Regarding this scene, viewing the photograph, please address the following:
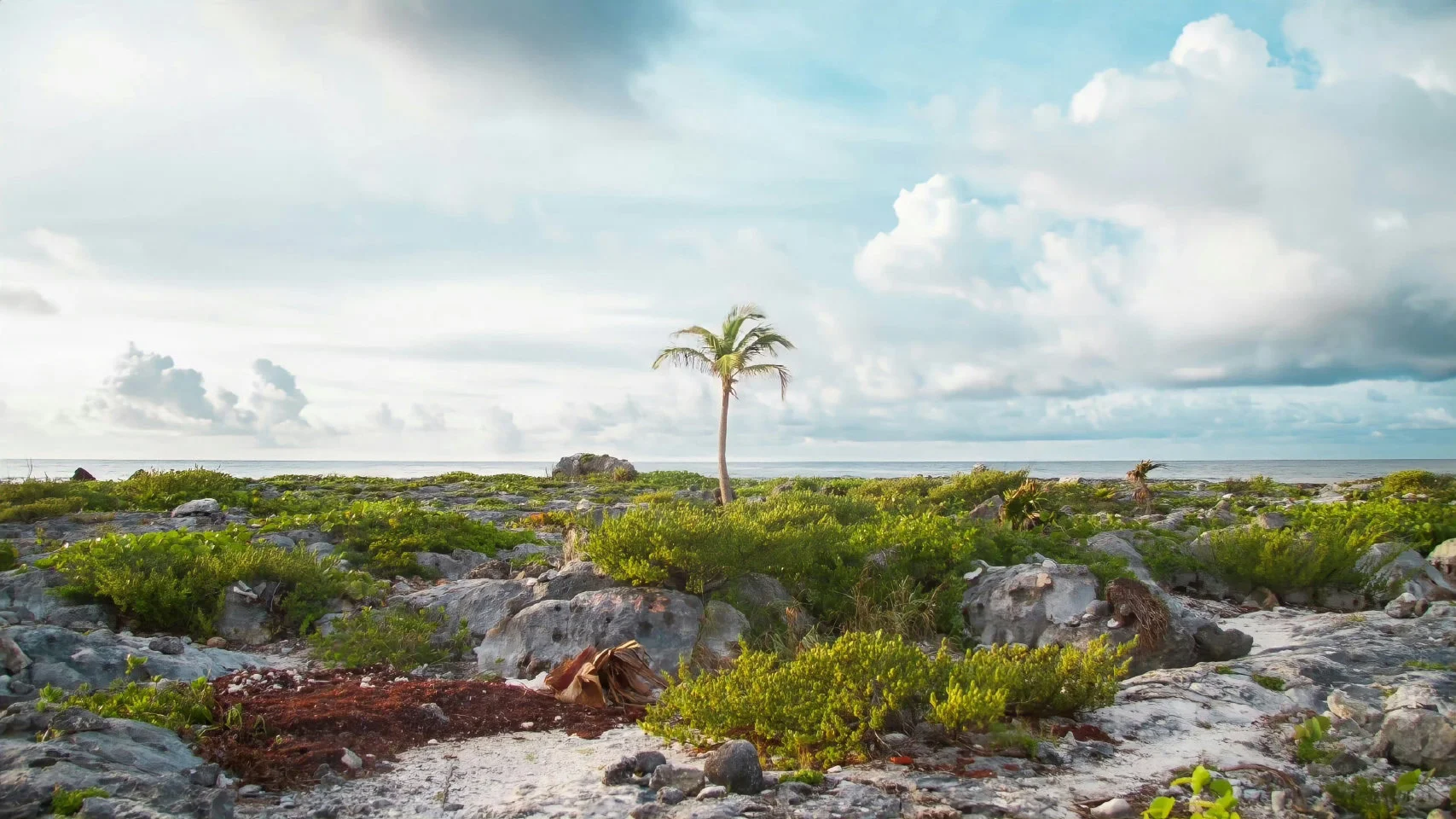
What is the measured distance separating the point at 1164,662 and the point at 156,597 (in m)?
11.3

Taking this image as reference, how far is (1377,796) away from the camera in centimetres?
446

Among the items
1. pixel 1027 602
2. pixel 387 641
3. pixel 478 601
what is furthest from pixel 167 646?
pixel 1027 602

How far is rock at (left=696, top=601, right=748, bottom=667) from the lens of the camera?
850 cm

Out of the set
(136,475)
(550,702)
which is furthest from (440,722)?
(136,475)

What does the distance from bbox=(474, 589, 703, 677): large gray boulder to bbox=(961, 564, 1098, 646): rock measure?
350 cm

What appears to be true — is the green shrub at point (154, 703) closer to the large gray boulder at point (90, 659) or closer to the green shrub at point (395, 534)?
the large gray boulder at point (90, 659)

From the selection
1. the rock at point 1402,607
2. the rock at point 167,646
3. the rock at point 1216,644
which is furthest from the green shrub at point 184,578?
the rock at point 1402,607

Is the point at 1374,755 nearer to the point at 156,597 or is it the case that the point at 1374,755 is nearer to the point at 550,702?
the point at 550,702

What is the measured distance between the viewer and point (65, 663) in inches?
274

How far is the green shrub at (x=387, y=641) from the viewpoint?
28.5ft

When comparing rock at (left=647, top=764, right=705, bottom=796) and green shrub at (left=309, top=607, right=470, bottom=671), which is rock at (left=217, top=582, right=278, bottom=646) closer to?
green shrub at (left=309, top=607, right=470, bottom=671)

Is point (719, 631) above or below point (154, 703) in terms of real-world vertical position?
below

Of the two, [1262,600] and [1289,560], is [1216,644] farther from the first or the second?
[1289,560]

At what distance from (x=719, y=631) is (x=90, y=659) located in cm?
571
